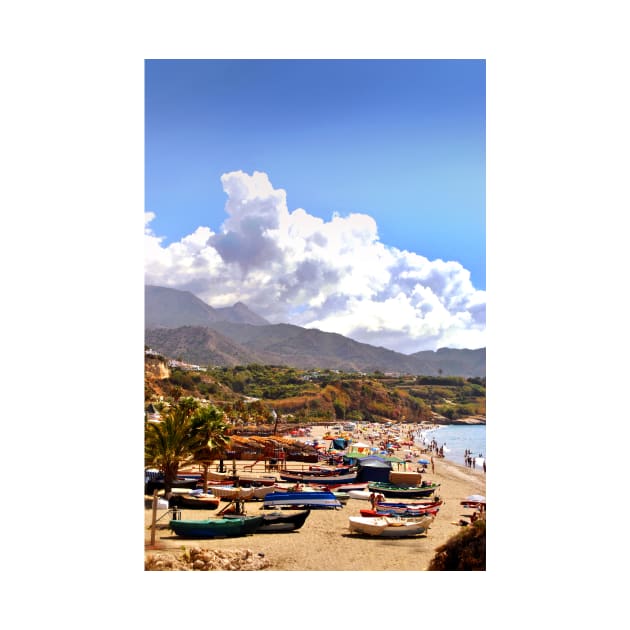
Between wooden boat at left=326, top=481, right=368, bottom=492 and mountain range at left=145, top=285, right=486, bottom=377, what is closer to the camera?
wooden boat at left=326, top=481, right=368, bottom=492

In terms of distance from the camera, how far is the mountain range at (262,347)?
26.2m

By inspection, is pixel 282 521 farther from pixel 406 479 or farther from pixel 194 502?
pixel 406 479

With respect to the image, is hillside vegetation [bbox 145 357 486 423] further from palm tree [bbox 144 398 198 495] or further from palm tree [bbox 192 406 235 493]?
palm tree [bbox 144 398 198 495]

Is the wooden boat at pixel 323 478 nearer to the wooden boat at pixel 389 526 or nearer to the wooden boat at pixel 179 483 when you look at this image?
the wooden boat at pixel 179 483

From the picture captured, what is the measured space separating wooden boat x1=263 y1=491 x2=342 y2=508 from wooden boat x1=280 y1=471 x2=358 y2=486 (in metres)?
3.04

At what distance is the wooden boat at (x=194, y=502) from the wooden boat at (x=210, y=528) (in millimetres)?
2307

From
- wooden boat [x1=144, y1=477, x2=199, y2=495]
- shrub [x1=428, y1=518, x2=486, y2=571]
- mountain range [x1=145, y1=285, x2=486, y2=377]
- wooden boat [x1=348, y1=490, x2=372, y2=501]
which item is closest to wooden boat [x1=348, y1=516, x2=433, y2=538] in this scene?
shrub [x1=428, y1=518, x2=486, y2=571]

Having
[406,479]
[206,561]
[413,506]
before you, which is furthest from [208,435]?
[406,479]

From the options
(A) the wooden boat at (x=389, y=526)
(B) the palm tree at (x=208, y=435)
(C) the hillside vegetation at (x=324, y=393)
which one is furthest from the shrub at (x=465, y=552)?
(C) the hillside vegetation at (x=324, y=393)

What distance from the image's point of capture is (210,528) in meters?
7.16

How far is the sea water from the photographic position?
63.3ft

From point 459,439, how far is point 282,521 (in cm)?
1489
